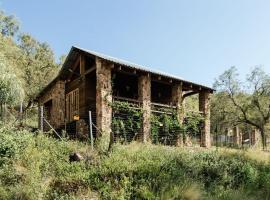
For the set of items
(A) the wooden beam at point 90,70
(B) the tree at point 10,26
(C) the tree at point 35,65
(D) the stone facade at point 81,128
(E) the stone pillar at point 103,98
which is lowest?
(D) the stone facade at point 81,128

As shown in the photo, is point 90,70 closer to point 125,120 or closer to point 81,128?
point 81,128

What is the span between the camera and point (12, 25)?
42094 millimetres

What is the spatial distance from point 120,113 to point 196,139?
251 inches

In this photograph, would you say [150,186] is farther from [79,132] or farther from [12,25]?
[12,25]

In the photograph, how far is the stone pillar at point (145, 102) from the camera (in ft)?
68.4

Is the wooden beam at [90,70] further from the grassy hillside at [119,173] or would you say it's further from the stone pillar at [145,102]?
the grassy hillside at [119,173]

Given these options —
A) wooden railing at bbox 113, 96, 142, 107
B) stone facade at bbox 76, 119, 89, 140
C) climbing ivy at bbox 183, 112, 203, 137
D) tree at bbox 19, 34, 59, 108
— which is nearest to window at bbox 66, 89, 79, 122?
stone facade at bbox 76, 119, 89, 140

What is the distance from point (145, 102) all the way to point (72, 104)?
5.27 meters

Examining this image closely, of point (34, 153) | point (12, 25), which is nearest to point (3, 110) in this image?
point (34, 153)

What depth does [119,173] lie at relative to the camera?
13.6 meters

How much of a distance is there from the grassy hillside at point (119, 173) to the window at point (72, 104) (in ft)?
24.9

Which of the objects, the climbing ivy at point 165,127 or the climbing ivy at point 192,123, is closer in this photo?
the climbing ivy at point 165,127

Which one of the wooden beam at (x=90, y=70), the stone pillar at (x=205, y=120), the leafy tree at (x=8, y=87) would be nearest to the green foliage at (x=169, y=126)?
the stone pillar at (x=205, y=120)

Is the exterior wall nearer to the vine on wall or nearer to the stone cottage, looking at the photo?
the stone cottage
